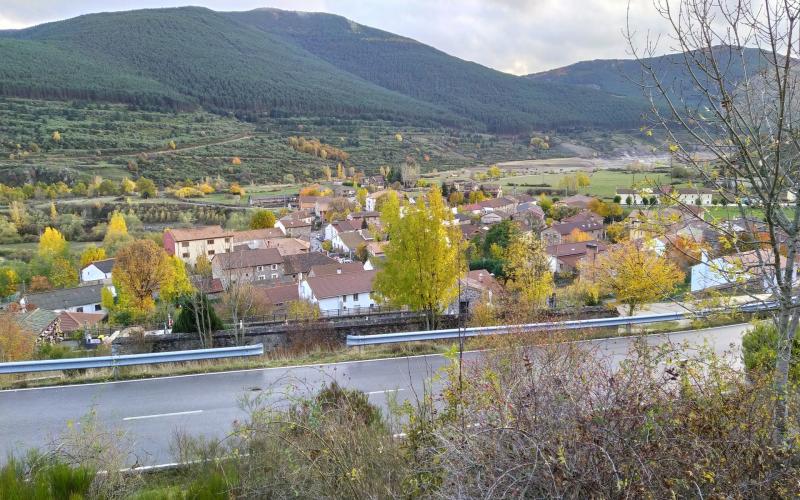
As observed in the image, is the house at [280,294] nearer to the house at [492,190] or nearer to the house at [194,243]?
the house at [194,243]

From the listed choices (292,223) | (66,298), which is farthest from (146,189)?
(66,298)

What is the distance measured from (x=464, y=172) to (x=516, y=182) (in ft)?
52.0

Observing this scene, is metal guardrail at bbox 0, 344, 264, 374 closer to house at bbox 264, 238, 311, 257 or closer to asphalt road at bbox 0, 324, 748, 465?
asphalt road at bbox 0, 324, 748, 465

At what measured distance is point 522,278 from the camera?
20.5 m

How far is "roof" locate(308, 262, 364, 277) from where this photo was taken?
3908 centimetres

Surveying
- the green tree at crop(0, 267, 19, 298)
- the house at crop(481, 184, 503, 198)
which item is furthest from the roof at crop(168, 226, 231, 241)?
the house at crop(481, 184, 503, 198)

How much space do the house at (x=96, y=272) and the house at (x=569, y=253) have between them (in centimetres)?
3748

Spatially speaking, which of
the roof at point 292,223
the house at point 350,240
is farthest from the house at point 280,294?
the roof at point 292,223

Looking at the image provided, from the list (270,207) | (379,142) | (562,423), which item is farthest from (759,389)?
(379,142)

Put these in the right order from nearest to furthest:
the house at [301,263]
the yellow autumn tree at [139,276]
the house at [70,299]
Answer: the yellow autumn tree at [139,276] < the house at [70,299] < the house at [301,263]

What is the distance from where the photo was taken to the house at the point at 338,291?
116ft

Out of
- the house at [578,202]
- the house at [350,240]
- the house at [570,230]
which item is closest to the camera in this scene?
the house at [570,230]

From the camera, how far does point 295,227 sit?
64.1 m

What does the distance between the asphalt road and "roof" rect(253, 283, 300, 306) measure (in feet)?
87.3
